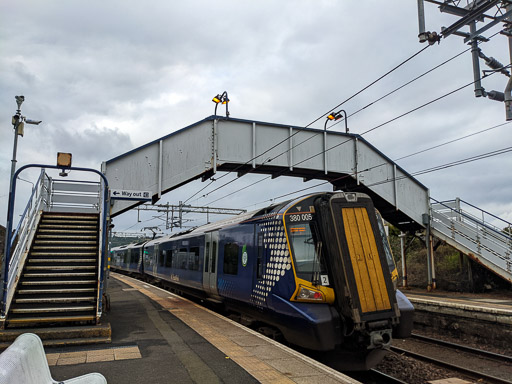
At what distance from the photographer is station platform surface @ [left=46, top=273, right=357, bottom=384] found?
16.4 ft

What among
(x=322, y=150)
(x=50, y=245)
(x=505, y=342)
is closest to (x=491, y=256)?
(x=505, y=342)

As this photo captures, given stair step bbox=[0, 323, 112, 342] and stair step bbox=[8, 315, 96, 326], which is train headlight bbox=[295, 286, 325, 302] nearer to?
stair step bbox=[0, 323, 112, 342]

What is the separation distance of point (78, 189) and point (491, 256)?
1493cm

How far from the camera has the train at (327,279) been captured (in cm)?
640

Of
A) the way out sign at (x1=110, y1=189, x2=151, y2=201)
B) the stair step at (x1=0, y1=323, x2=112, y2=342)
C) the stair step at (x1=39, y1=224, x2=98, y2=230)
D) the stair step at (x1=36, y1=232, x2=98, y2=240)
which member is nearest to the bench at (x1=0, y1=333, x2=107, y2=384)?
the stair step at (x1=0, y1=323, x2=112, y2=342)

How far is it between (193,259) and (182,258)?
1930mm

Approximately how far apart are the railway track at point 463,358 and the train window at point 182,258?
7.87m

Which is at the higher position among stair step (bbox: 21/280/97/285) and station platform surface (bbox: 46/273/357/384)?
stair step (bbox: 21/280/97/285)

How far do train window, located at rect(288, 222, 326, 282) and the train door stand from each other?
423cm

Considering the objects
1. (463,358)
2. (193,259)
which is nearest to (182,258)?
(193,259)

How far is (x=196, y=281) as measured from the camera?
1286cm

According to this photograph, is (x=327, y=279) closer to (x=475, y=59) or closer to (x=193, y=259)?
(x=475, y=59)

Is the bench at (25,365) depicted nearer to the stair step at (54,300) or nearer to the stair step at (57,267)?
the stair step at (54,300)

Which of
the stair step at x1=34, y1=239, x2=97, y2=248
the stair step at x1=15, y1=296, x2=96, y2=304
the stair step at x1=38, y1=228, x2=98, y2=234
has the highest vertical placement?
the stair step at x1=38, y1=228, x2=98, y2=234
